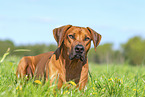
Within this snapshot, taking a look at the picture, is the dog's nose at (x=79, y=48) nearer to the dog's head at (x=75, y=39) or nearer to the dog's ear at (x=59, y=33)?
the dog's head at (x=75, y=39)

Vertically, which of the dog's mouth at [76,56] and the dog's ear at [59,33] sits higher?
the dog's ear at [59,33]

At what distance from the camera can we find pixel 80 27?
5137mm

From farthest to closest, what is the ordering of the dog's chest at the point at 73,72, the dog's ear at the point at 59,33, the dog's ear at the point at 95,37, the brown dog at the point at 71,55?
the dog's ear at the point at 95,37 < the dog's chest at the point at 73,72 < the dog's ear at the point at 59,33 < the brown dog at the point at 71,55

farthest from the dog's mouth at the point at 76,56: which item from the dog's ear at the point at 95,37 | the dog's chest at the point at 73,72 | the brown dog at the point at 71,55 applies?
the dog's ear at the point at 95,37

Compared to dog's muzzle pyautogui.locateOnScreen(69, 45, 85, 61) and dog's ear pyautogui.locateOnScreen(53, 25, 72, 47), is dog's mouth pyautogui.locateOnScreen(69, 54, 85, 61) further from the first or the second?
dog's ear pyautogui.locateOnScreen(53, 25, 72, 47)

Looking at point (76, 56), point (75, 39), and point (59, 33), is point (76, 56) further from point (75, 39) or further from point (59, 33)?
point (59, 33)

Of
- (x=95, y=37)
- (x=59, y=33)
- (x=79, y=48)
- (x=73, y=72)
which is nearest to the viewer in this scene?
(x=79, y=48)

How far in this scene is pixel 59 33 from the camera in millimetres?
4953

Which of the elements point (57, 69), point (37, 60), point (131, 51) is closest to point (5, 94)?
point (57, 69)

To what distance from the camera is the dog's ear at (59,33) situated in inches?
191

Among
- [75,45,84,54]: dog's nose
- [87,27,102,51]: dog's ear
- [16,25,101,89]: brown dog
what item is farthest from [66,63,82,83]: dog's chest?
[87,27,102,51]: dog's ear

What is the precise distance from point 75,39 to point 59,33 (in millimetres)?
448

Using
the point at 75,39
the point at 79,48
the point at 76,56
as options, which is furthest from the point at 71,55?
the point at 75,39

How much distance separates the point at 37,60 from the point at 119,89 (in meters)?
2.85
